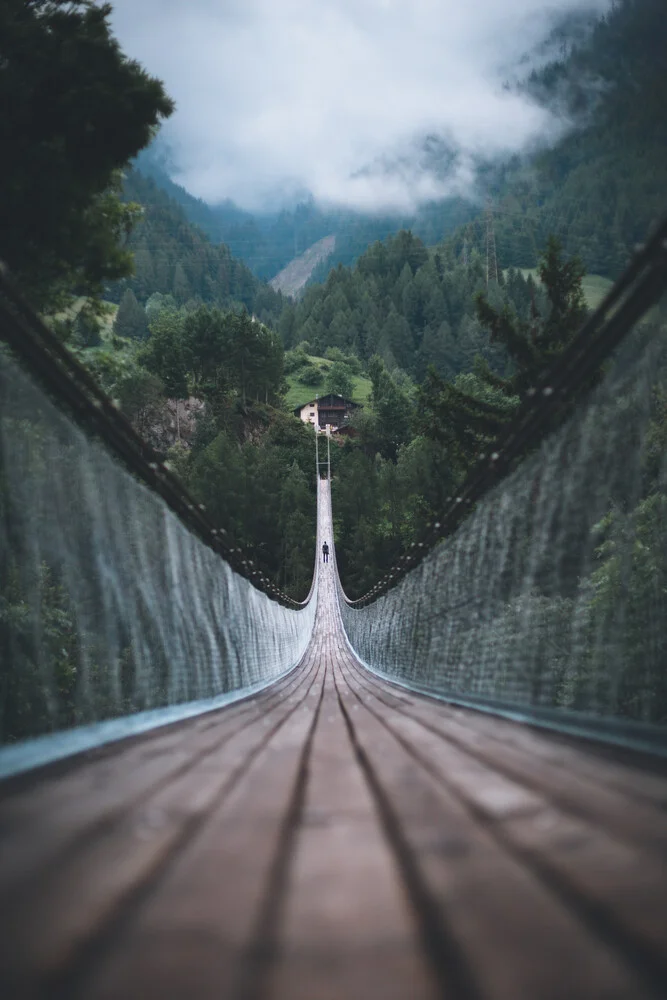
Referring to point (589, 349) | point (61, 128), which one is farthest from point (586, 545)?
point (61, 128)

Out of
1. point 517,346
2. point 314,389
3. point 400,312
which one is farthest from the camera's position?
point 400,312

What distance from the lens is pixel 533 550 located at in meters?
2.60

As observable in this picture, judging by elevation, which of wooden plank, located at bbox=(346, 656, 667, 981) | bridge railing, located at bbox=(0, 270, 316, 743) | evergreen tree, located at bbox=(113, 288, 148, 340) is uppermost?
evergreen tree, located at bbox=(113, 288, 148, 340)

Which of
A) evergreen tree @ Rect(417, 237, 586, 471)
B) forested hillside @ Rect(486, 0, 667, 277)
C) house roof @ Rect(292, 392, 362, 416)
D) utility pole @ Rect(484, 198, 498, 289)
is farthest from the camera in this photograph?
forested hillside @ Rect(486, 0, 667, 277)

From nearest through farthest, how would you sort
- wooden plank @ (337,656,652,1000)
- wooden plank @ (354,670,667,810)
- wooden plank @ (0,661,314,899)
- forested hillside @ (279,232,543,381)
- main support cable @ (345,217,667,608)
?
wooden plank @ (337,656,652,1000), wooden plank @ (0,661,314,899), wooden plank @ (354,670,667,810), main support cable @ (345,217,667,608), forested hillside @ (279,232,543,381)

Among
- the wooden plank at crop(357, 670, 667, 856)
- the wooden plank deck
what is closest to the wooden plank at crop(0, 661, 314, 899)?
the wooden plank deck

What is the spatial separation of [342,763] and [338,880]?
72cm

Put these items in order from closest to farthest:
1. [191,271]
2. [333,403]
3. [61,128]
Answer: [61,128] < [333,403] < [191,271]

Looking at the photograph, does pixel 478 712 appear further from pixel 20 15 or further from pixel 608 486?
pixel 20 15

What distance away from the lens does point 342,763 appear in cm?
157

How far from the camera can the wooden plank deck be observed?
0.64 metres

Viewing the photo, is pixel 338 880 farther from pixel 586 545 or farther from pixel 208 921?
pixel 586 545

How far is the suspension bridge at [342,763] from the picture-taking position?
0.68 m

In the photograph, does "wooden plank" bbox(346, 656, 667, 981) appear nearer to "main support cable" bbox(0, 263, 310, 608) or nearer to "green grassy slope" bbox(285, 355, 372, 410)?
"main support cable" bbox(0, 263, 310, 608)
